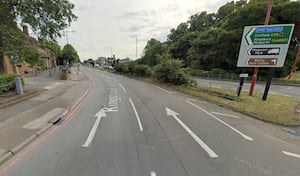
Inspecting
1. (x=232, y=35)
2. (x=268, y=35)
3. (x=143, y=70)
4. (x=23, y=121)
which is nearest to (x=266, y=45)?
(x=268, y=35)

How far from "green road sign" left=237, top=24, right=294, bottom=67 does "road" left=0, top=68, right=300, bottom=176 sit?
6.26 meters

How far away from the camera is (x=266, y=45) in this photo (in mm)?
11047

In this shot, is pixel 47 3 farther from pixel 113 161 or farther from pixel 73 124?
pixel 113 161

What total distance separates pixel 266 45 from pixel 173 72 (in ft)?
29.6

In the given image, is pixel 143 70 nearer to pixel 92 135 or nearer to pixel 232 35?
pixel 232 35

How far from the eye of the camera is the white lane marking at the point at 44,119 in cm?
624

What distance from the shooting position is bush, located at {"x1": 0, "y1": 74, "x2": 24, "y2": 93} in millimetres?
10395

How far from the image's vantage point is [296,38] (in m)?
27.1

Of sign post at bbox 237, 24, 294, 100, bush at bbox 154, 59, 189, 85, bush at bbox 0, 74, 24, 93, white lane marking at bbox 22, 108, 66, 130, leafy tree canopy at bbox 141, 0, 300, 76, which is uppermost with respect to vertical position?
leafy tree canopy at bbox 141, 0, 300, 76

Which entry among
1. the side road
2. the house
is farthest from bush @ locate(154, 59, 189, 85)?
the house

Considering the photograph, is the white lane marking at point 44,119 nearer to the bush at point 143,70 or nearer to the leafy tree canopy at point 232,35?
the leafy tree canopy at point 232,35

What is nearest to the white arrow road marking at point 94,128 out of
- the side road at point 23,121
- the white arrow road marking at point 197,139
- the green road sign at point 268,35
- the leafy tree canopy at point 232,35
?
the side road at point 23,121

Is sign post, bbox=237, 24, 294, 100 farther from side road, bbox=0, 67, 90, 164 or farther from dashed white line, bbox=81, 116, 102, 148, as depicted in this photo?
side road, bbox=0, 67, 90, 164

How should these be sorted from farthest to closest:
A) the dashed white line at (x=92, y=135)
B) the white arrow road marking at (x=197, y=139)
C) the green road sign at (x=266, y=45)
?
the green road sign at (x=266, y=45), the dashed white line at (x=92, y=135), the white arrow road marking at (x=197, y=139)
